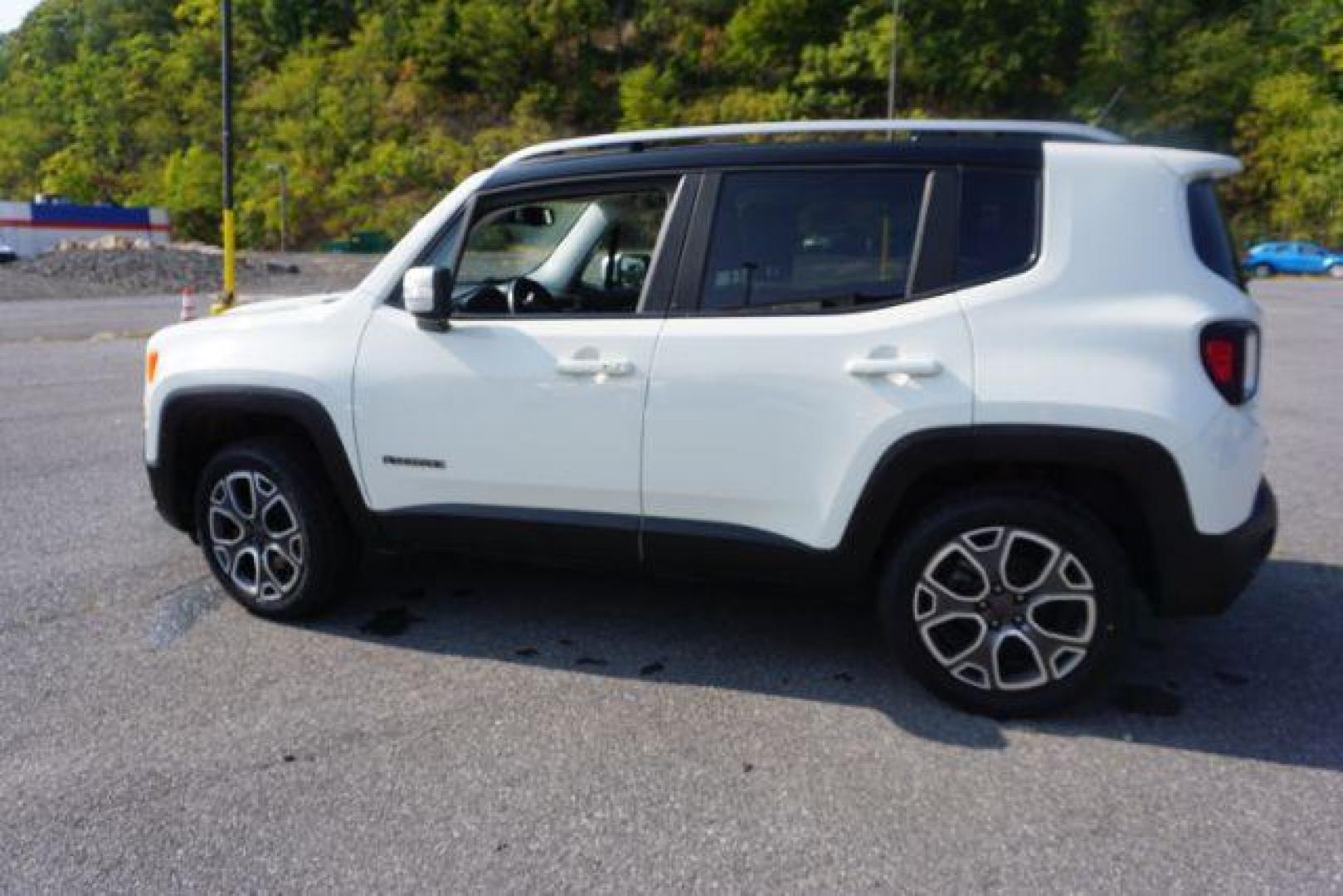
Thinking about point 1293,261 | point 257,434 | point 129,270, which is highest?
point 1293,261

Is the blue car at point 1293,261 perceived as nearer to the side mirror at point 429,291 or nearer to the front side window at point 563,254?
the front side window at point 563,254

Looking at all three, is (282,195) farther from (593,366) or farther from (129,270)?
(593,366)

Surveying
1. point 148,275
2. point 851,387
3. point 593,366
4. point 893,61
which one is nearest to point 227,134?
point 593,366

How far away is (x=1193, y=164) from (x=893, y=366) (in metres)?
1.13

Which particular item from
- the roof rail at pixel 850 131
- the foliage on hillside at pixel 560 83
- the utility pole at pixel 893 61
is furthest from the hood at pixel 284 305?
the foliage on hillside at pixel 560 83

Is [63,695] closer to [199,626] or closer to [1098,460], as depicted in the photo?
[199,626]

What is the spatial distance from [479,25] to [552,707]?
98.7 metres

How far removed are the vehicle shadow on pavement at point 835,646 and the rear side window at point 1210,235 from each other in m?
1.41

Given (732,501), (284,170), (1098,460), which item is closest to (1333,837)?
(1098,460)

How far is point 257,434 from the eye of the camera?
447 centimetres

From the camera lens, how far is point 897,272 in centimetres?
347

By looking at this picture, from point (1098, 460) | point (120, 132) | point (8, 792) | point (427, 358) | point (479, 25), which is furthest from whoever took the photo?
point (120, 132)

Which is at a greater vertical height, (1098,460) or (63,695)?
(1098,460)

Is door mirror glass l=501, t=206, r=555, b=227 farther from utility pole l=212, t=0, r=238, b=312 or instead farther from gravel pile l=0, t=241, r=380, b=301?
gravel pile l=0, t=241, r=380, b=301
